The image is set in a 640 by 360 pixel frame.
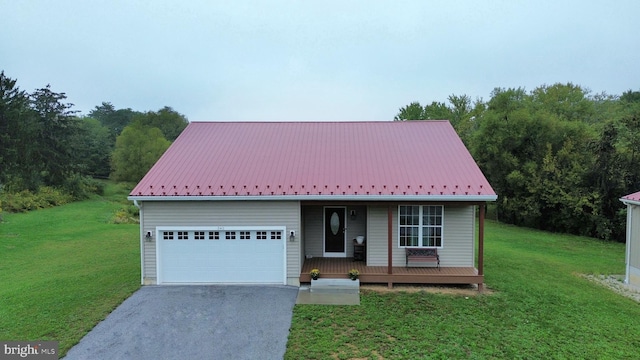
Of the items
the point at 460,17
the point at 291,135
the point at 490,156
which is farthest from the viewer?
the point at 490,156

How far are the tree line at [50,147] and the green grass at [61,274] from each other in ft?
23.4

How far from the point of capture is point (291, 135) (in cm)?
1188

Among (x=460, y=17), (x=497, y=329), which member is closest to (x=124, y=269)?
(x=497, y=329)

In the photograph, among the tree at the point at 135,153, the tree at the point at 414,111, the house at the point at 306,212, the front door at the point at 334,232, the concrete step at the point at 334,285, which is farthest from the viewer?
the tree at the point at 414,111

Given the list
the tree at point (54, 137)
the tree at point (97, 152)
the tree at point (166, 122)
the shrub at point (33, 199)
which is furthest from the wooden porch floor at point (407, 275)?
the tree at point (166, 122)

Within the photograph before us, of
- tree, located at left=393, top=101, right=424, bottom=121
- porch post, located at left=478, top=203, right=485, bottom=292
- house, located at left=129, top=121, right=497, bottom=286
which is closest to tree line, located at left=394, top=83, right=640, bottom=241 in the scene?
tree, located at left=393, top=101, right=424, bottom=121

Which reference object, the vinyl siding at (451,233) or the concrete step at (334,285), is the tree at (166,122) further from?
the concrete step at (334,285)

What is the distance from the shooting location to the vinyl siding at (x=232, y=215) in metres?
8.93

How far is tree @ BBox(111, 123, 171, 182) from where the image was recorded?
3353 cm

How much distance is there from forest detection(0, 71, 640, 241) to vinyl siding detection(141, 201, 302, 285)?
60.6 feet

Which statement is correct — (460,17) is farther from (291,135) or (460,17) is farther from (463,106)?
(463,106)

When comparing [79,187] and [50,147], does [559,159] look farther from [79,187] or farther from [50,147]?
[50,147]

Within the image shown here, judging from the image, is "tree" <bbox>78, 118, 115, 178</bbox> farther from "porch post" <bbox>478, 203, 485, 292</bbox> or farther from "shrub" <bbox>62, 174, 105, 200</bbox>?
"porch post" <bbox>478, 203, 485, 292</bbox>

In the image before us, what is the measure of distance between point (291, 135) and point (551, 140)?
18.6m
